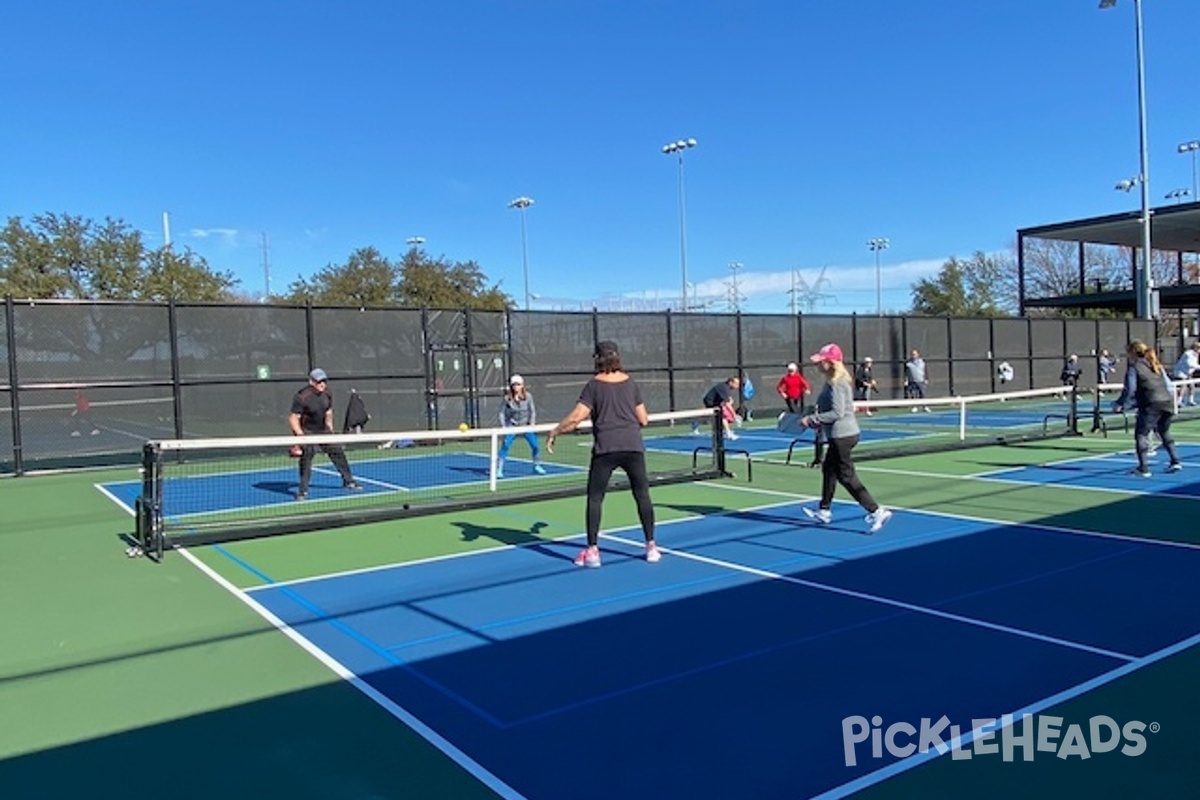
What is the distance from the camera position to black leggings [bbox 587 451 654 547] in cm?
768

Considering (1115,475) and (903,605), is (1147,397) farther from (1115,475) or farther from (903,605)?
(903,605)

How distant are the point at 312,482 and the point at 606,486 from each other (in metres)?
8.06

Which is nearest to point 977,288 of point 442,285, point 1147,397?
point 442,285

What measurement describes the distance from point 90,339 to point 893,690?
16.9m

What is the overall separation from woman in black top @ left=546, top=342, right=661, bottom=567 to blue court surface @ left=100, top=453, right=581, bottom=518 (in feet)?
19.7

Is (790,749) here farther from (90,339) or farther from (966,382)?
(966,382)

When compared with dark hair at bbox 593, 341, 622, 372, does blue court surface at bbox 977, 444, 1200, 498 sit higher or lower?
lower

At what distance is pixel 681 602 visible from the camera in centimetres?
649

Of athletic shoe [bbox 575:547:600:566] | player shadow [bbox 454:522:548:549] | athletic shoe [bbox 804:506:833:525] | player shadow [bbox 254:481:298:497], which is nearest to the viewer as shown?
athletic shoe [bbox 575:547:600:566]

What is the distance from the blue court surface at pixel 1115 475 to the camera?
11.3 metres

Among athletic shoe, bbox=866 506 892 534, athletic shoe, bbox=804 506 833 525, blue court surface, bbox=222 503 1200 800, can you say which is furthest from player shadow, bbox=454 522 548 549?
athletic shoe, bbox=866 506 892 534

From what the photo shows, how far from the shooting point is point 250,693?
4.93 metres

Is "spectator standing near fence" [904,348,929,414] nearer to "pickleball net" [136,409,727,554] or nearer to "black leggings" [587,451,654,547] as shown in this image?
"pickleball net" [136,409,727,554]

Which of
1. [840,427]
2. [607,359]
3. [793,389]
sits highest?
[607,359]
